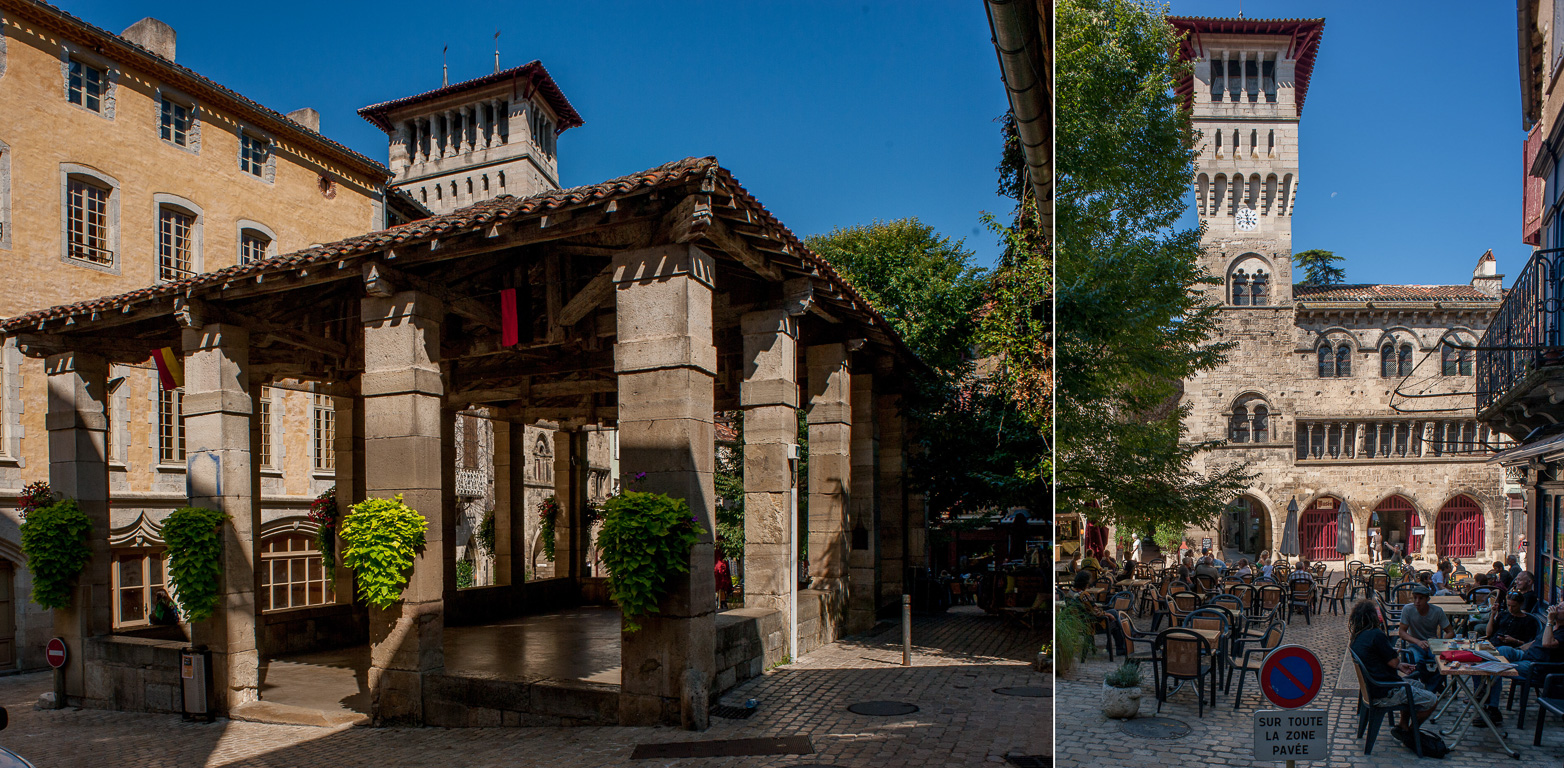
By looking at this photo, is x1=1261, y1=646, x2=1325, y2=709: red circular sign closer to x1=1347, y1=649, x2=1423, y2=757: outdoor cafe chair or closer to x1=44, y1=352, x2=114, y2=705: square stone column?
x1=1347, y1=649, x2=1423, y2=757: outdoor cafe chair

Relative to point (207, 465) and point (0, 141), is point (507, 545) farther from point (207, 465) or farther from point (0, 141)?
point (0, 141)

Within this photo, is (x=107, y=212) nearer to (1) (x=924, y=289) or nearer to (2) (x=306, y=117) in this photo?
(2) (x=306, y=117)

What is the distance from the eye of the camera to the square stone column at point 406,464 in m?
10.2

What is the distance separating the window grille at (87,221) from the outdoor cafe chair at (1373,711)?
22.6 meters

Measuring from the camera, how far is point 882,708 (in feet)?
30.5

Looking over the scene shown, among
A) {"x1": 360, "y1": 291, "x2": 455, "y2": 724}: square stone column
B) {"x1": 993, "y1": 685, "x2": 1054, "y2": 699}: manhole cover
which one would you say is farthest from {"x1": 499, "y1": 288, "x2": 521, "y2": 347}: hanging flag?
{"x1": 993, "y1": 685, "x2": 1054, "y2": 699}: manhole cover

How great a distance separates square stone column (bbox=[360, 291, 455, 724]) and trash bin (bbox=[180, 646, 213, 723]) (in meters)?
2.83

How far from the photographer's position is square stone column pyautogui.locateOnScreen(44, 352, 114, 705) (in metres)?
13.3

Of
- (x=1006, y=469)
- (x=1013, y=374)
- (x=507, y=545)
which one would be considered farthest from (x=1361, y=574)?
(x=507, y=545)

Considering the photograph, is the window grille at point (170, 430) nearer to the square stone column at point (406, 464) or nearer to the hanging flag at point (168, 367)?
the hanging flag at point (168, 367)

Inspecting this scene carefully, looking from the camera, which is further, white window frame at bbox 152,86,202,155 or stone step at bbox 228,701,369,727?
white window frame at bbox 152,86,202,155

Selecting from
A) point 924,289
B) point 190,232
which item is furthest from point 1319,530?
point 190,232

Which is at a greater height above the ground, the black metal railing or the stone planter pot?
the black metal railing

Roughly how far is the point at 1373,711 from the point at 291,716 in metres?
10.8
